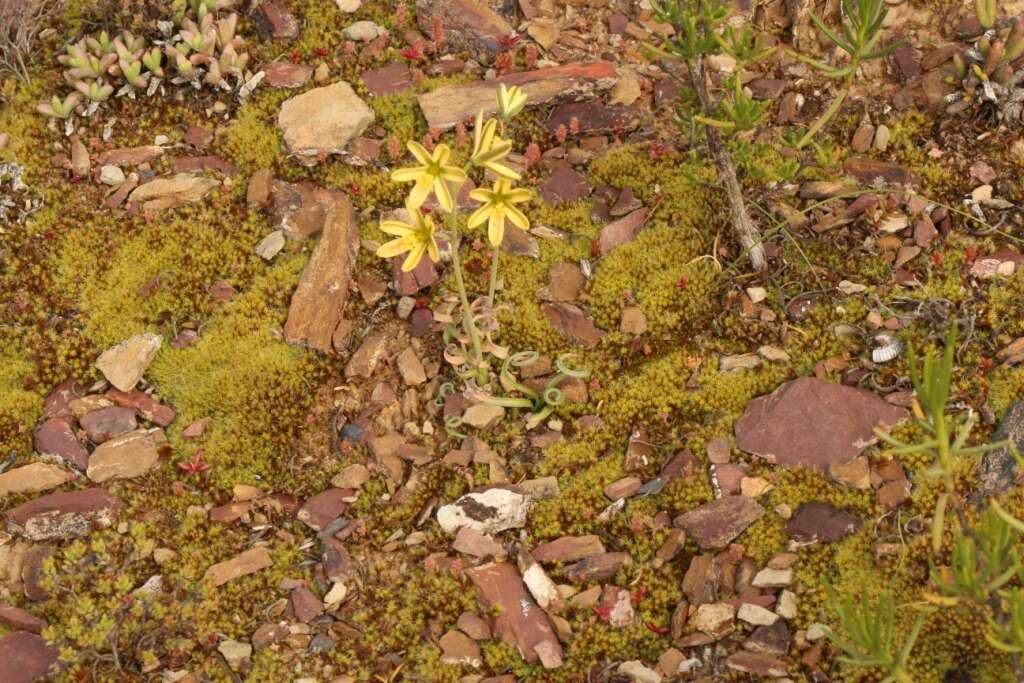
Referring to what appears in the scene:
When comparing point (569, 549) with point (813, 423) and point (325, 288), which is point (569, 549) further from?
point (325, 288)

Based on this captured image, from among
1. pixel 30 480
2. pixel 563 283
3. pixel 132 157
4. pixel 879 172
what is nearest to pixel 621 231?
pixel 563 283

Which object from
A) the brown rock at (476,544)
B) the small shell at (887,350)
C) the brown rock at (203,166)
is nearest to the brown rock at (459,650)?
the brown rock at (476,544)

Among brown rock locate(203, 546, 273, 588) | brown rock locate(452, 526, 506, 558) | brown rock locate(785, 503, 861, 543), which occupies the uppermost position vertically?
brown rock locate(785, 503, 861, 543)

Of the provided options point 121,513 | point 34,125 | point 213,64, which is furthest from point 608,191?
point 34,125

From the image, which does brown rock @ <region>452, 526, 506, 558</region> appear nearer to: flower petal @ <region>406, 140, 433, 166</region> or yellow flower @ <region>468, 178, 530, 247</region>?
yellow flower @ <region>468, 178, 530, 247</region>

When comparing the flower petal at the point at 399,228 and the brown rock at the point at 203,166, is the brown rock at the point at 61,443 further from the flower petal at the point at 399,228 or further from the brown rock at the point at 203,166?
the flower petal at the point at 399,228

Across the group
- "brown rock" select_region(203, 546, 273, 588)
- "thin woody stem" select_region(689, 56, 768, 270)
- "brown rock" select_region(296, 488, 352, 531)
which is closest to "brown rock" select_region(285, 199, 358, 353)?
"brown rock" select_region(296, 488, 352, 531)
